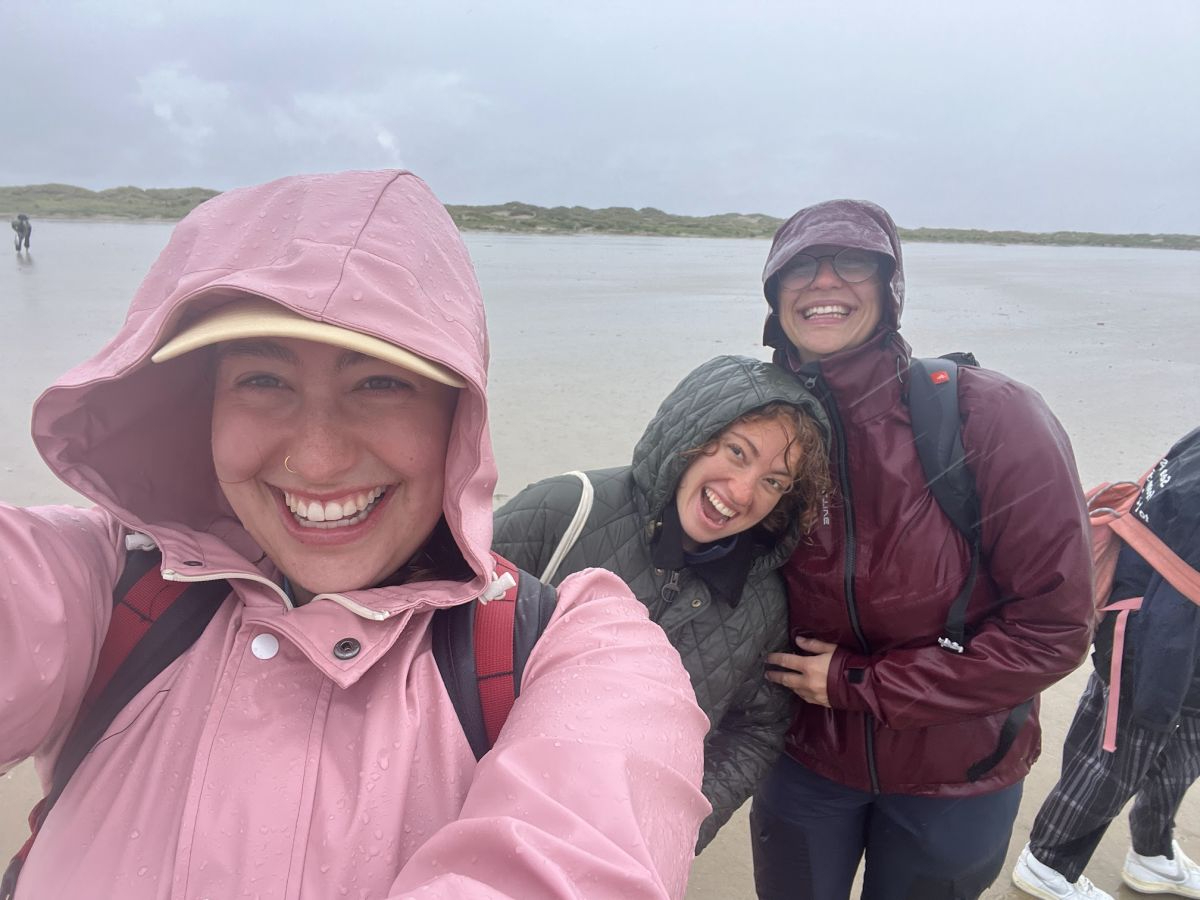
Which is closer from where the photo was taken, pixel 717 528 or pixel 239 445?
pixel 239 445

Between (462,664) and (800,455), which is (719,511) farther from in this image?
(462,664)

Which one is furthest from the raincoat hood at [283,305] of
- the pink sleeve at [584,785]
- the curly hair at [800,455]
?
the curly hair at [800,455]

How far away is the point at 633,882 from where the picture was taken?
0.90m

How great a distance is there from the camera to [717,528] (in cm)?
196

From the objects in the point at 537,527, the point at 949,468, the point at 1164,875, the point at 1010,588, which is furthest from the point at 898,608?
the point at 1164,875

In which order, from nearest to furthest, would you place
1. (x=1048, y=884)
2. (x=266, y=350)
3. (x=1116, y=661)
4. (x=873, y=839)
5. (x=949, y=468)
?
(x=266, y=350) < (x=949, y=468) < (x=873, y=839) < (x=1116, y=661) < (x=1048, y=884)

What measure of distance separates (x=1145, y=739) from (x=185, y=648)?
9.88 feet

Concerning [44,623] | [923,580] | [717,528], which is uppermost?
[44,623]

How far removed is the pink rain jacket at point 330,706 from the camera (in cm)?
98

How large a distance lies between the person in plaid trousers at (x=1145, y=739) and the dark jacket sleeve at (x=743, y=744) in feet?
4.10

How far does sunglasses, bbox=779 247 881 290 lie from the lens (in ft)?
7.10

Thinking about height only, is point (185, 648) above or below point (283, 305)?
below

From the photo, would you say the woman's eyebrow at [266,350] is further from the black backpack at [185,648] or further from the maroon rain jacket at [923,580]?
the maroon rain jacket at [923,580]

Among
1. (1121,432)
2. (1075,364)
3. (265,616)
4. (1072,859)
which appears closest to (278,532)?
(265,616)
